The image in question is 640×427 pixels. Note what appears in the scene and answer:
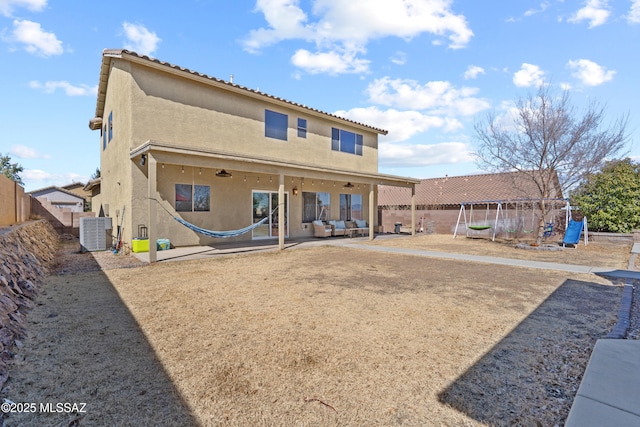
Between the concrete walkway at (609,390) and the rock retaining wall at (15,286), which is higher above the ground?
the rock retaining wall at (15,286)

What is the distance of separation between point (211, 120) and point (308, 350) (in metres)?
9.55

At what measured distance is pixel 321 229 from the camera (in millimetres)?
13578

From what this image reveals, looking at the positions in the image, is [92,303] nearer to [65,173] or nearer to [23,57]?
[23,57]

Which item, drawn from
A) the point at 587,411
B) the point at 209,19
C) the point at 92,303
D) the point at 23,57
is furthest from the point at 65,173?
the point at 587,411

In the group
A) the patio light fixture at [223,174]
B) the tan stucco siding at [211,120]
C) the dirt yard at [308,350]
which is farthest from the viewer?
the patio light fixture at [223,174]

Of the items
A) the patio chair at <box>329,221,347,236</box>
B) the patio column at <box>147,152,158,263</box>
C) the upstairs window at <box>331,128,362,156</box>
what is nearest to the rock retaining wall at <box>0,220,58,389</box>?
the patio column at <box>147,152,158,263</box>

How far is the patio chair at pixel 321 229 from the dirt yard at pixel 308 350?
24.2 ft

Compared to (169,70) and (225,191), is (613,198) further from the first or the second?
(169,70)

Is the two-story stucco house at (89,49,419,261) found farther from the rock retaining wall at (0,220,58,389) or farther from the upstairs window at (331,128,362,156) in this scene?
the rock retaining wall at (0,220,58,389)

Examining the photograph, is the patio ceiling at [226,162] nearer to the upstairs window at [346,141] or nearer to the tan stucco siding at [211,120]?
the tan stucco siding at [211,120]

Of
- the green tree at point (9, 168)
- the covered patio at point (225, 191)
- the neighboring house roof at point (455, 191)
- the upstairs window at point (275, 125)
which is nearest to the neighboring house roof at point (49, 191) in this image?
the green tree at point (9, 168)

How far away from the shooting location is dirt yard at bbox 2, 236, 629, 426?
2.23 meters

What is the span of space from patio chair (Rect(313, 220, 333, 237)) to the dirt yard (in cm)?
738

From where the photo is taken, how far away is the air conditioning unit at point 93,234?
939cm
